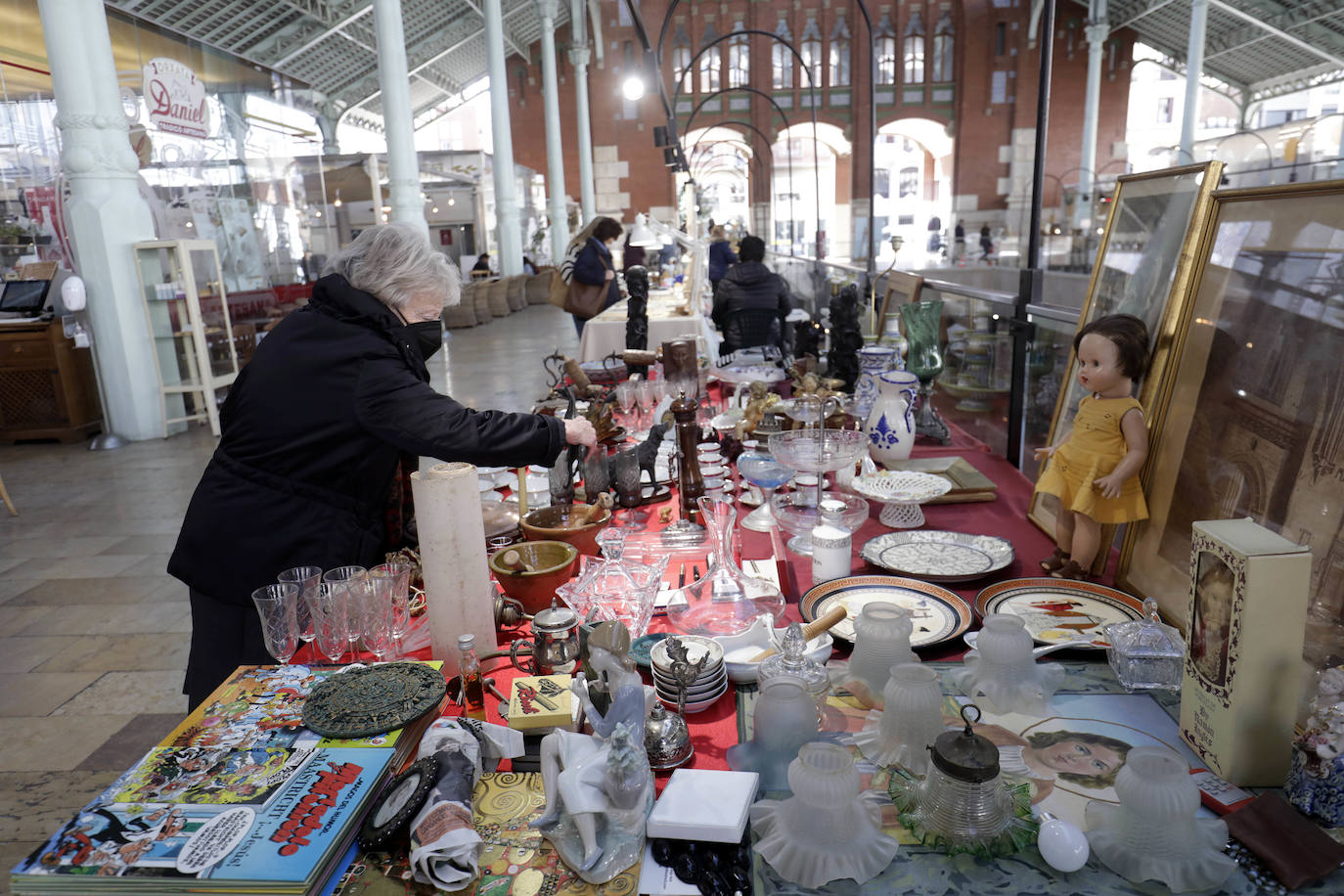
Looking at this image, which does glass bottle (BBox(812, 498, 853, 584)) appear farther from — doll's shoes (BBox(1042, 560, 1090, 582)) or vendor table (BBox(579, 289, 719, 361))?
vendor table (BBox(579, 289, 719, 361))

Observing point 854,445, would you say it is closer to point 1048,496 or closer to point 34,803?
point 1048,496

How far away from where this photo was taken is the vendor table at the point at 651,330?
6.00 m

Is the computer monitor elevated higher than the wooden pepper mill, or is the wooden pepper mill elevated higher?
the computer monitor

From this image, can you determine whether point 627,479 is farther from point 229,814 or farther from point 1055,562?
point 229,814

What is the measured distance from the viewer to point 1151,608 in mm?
1320

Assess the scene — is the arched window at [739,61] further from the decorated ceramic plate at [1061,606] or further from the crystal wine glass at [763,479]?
the decorated ceramic plate at [1061,606]

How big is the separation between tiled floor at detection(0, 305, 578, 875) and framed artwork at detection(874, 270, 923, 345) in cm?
232

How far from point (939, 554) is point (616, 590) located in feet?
2.45

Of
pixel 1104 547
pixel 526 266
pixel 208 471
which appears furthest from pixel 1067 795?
pixel 526 266

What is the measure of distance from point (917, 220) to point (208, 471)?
3215 centimetres

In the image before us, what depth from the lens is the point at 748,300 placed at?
596 cm

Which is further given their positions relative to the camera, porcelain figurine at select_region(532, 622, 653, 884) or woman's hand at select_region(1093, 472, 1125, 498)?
woman's hand at select_region(1093, 472, 1125, 498)

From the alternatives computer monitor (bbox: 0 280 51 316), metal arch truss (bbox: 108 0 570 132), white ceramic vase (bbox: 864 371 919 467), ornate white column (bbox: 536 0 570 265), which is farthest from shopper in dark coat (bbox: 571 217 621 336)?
ornate white column (bbox: 536 0 570 265)

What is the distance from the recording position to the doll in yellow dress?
162 cm
